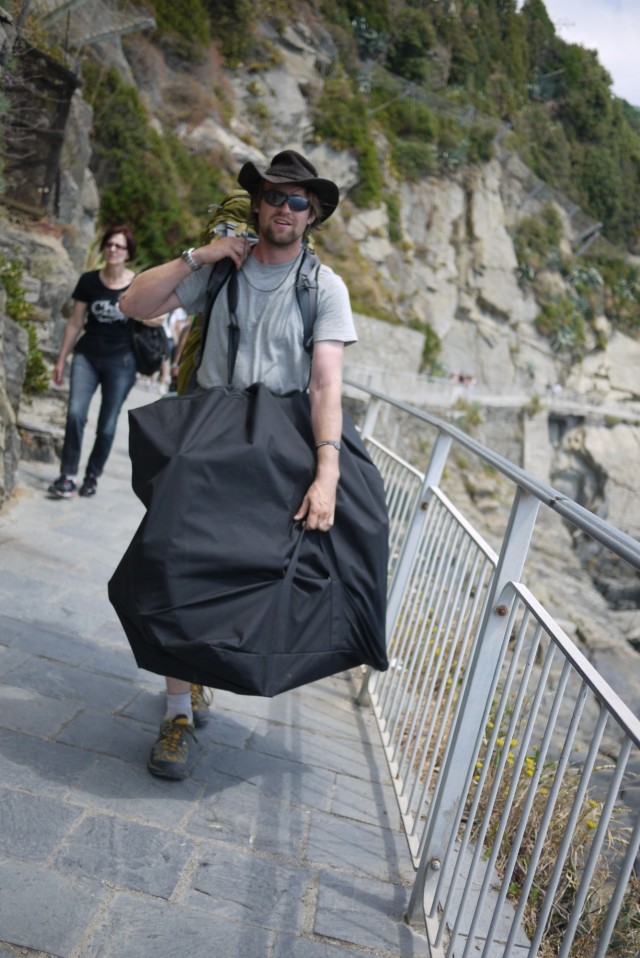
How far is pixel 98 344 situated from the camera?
6145 millimetres

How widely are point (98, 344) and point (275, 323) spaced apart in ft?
11.7

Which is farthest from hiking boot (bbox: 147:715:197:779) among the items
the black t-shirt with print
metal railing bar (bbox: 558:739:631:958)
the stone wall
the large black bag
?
the black t-shirt with print

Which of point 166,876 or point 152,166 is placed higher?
point 152,166

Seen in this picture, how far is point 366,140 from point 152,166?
16.0 meters

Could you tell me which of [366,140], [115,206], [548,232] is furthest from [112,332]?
[548,232]

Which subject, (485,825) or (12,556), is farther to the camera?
(12,556)

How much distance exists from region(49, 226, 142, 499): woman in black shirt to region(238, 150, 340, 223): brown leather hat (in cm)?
338

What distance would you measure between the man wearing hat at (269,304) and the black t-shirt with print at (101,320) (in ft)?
10.7

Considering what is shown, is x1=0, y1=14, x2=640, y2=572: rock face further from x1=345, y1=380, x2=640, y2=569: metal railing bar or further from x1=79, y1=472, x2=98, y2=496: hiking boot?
x1=345, y1=380, x2=640, y2=569: metal railing bar

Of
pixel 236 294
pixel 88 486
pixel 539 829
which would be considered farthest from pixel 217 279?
pixel 88 486

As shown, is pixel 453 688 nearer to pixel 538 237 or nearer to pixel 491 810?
pixel 491 810

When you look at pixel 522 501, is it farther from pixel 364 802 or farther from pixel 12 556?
pixel 12 556

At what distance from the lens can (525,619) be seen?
6.91 feet

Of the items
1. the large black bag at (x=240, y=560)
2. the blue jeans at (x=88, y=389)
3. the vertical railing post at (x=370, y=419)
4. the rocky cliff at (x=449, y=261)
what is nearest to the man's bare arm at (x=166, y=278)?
the large black bag at (x=240, y=560)
